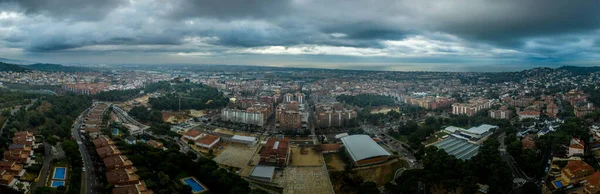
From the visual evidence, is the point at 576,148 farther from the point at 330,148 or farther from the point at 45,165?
the point at 45,165

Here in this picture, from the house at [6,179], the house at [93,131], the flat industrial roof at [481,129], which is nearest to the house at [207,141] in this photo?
the house at [93,131]

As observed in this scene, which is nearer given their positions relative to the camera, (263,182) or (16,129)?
(263,182)

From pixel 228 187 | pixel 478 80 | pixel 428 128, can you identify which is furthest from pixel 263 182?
pixel 478 80

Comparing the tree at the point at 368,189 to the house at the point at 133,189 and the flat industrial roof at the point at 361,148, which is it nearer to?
the flat industrial roof at the point at 361,148

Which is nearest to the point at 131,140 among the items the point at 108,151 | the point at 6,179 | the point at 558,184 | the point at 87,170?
the point at 108,151

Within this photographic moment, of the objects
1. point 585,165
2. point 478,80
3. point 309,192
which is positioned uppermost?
point 478,80

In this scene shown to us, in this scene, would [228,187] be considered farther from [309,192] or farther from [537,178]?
[537,178]
